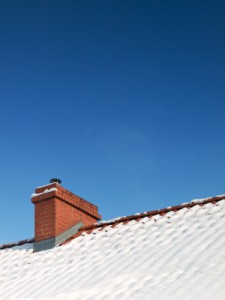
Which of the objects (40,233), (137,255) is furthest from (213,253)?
(40,233)

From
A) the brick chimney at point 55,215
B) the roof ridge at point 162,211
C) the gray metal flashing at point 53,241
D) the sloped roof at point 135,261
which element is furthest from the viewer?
the brick chimney at point 55,215

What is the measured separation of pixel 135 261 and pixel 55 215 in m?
3.12

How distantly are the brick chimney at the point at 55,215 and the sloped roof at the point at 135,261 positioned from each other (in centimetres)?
26

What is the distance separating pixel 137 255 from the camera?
7.21m

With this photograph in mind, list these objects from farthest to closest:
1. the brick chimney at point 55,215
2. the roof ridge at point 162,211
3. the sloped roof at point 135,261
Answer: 1. the brick chimney at point 55,215
2. the roof ridge at point 162,211
3. the sloped roof at point 135,261

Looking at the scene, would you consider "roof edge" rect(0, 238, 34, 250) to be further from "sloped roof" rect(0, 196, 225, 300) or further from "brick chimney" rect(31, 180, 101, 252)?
"brick chimney" rect(31, 180, 101, 252)

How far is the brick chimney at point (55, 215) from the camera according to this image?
31.1 ft

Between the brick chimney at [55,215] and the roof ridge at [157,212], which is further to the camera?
the brick chimney at [55,215]

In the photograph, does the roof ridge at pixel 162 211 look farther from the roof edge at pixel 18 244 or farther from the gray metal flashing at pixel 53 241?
the roof edge at pixel 18 244

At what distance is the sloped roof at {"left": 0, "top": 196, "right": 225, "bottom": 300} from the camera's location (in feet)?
18.9

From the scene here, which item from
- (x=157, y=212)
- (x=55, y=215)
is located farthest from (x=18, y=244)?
(x=157, y=212)

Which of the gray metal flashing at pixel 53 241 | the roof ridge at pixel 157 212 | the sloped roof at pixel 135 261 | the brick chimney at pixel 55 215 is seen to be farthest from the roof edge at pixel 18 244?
the roof ridge at pixel 157 212

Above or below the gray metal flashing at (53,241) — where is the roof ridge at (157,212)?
above

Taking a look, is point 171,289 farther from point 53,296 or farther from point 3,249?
point 3,249
